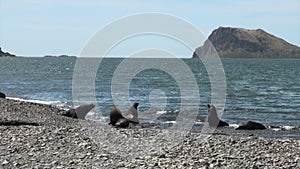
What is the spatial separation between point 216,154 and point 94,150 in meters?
3.28

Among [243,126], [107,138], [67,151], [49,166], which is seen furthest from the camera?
[243,126]

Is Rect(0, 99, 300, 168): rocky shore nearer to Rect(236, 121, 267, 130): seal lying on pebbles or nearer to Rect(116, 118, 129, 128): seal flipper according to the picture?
Rect(116, 118, 129, 128): seal flipper

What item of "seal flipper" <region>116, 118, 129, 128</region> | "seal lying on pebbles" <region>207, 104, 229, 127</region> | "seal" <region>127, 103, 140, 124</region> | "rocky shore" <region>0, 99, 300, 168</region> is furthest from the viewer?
"seal" <region>127, 103, 140, 124</region>

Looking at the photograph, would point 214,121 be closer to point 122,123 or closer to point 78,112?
point 122,123

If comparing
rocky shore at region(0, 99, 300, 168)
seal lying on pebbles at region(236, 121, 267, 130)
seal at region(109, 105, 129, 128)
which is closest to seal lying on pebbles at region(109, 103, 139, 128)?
seal at region(109, 105, 129, 128)

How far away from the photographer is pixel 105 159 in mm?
13133

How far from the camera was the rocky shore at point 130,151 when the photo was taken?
12.8m

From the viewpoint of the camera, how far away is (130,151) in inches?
572

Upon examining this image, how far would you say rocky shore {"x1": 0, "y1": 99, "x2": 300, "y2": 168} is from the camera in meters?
12.8

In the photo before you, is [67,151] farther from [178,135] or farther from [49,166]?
[178,135]

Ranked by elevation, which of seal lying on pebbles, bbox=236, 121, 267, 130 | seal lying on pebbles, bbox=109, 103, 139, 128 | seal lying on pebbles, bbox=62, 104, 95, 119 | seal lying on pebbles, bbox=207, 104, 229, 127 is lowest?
seal lying on pebbles, bbox=236, 121, 267, 130

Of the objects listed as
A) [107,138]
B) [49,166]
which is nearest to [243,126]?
[107,138]

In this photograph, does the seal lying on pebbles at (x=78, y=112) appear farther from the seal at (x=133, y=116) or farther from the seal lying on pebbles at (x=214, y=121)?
the seal lying on pebbles at (x=214, y=121)

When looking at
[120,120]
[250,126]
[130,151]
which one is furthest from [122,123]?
[130,151]
